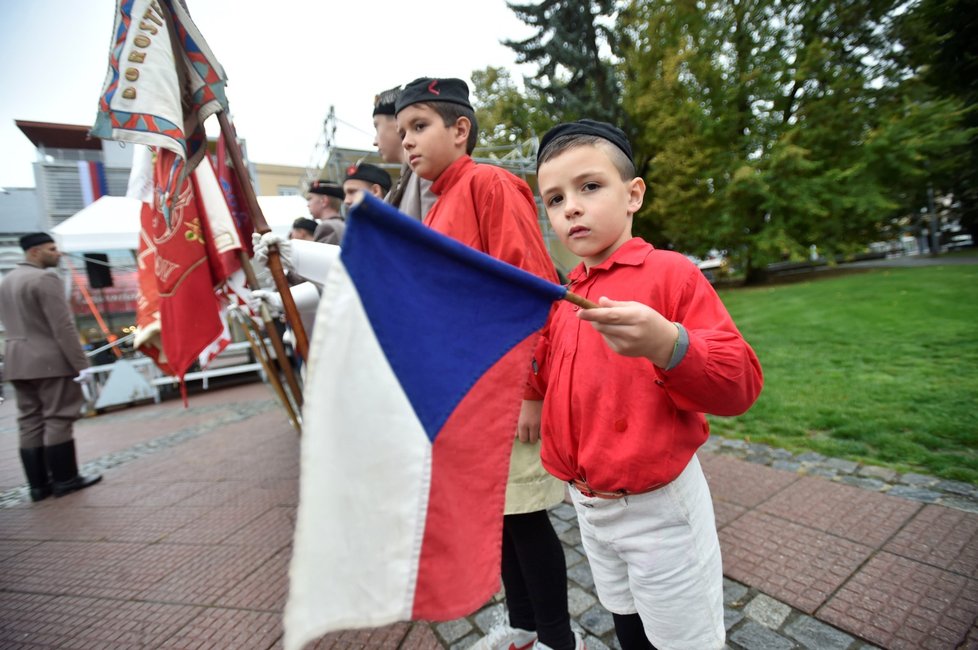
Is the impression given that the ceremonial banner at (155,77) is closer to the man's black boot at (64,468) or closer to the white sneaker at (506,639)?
the white sneaker at (506,639)

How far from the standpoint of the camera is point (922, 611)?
175 centimetres

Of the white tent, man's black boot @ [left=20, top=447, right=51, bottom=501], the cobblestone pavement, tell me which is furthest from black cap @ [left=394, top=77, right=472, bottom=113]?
the white tent

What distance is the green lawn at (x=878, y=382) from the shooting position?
126 inches

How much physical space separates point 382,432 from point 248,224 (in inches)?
95.6

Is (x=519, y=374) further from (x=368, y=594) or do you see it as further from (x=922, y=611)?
(x=922, y=611)

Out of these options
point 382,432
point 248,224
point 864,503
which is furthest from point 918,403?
point 248,224

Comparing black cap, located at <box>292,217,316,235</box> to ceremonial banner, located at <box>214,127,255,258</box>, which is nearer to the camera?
ceremonial banner, located at <box>214,127,255,258</box>

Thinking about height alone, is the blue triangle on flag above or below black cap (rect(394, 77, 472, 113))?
below

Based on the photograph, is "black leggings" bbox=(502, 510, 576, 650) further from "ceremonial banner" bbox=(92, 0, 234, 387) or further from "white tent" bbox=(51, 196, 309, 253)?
"white tent" bbox=(51, 196, 309, 253)

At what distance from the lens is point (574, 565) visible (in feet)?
7.88

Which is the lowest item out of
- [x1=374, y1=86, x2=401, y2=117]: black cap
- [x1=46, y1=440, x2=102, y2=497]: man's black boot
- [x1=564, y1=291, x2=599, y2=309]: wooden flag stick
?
[x1=46, y1=440, x2=102, y2=497]: man's black boot

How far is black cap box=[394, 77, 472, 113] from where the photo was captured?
1608 mm

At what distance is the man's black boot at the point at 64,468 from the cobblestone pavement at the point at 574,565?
21 centimetres

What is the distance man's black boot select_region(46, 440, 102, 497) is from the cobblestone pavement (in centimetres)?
21
